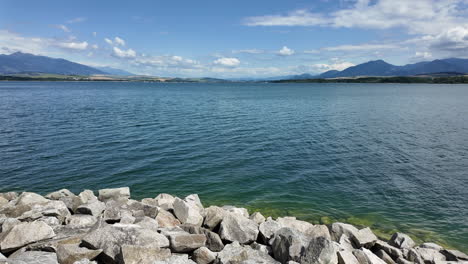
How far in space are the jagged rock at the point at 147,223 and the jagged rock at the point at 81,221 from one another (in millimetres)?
1996

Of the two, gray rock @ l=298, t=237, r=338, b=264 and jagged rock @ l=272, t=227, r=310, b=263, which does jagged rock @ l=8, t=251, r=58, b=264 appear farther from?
gray rock @ l=298, t=237, r=338, b=264

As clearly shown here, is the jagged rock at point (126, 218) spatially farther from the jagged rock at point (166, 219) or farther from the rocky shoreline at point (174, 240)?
the jagged rock at point (166, 219)

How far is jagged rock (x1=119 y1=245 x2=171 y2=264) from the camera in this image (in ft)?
28.9

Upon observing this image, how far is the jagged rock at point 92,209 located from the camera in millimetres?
13641

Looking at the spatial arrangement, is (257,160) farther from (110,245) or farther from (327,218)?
(110,245)

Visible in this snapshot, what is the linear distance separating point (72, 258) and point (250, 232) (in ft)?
20.7

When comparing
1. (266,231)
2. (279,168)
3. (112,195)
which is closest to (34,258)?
(266,231)

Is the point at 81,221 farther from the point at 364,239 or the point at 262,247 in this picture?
the point at 364,239

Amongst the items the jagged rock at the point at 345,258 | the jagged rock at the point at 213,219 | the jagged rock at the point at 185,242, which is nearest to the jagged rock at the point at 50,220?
the jagged rock at the point at 185,242

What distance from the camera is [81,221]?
12383mm

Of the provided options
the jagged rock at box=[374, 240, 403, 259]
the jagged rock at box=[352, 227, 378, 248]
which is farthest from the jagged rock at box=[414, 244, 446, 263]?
the jagged rock at box=[352, 227, 378, 248]

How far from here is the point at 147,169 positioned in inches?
996

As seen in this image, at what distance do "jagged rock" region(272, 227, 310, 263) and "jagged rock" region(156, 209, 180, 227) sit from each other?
4.93m

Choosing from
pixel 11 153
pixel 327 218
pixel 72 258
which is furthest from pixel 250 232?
pixel 11 153
